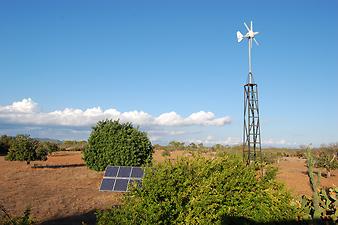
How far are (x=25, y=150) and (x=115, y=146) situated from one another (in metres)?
17.0

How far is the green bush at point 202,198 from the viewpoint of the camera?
929 cm

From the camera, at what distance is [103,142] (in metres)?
29.8

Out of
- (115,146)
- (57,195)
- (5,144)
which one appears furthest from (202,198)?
(5,144)

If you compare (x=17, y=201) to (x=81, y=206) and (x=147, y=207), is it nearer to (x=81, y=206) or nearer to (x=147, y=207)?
(x=81, y=206)

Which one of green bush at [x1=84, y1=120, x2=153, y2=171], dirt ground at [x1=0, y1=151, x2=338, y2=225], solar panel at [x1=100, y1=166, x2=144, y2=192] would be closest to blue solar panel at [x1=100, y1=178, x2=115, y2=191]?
solar panel at [x1=100, y1=166, x2=144, y2=192]

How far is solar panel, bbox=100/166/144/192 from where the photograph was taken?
836 inches

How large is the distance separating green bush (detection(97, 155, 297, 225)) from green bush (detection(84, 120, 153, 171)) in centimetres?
1766

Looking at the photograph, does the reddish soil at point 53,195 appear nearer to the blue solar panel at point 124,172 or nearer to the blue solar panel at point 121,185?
the blue solar panel at point 121,185

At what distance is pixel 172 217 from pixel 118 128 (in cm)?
2173

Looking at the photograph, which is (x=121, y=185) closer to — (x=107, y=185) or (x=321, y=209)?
(x=107, y=185)

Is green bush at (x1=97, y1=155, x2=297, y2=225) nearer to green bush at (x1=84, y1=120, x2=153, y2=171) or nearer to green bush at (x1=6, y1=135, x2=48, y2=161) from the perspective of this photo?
green bush at (x1=84, y1=120, x2=153, y2=171)

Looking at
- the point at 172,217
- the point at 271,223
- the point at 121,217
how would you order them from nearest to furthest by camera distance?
the point at 121,217, the point at 172,217, the point at 271,223

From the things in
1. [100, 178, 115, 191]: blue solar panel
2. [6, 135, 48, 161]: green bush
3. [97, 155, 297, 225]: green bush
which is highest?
[6, 135, 48, 161]: green bush

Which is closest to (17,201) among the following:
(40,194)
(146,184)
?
(40,194)
